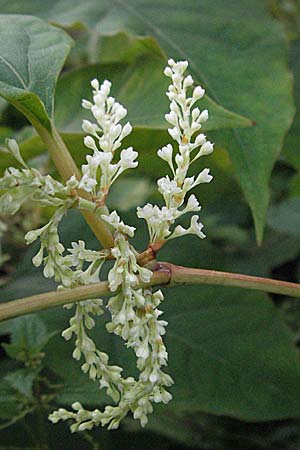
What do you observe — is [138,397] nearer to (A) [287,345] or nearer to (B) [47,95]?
(B) [47,95]

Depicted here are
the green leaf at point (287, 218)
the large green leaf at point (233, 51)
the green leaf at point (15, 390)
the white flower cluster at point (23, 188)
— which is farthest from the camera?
the green leaf at point (287, 218)

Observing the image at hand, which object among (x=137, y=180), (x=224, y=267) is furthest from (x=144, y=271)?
(x=137, y=180)

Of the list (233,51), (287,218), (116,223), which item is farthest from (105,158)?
(287,218)

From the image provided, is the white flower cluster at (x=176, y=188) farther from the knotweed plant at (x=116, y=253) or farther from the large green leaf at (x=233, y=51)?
the large green leaf at (x=233, y=51)

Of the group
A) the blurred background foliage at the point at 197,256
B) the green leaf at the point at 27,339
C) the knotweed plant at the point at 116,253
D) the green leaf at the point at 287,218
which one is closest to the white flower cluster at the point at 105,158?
the knotweed plant at the point at 116,253

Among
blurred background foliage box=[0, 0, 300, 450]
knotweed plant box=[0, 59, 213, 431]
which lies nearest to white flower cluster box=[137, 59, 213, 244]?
knotweed plant box=[0, 59, 213, 431]

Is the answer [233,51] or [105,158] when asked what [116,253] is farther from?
[233,51]

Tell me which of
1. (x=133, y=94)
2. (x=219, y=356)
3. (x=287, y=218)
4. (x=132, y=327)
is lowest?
(x=287, y=218)
